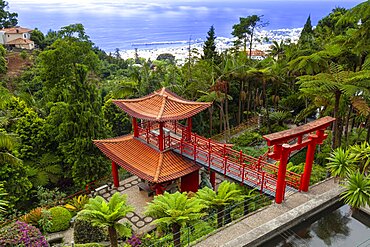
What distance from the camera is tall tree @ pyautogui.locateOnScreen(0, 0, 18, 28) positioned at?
6356 centimetres

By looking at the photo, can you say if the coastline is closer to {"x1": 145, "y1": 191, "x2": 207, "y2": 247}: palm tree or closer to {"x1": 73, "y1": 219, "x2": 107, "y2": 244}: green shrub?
{"x1": 73, "y1": 219, "x2": 107, "y2": 244}: green shrub

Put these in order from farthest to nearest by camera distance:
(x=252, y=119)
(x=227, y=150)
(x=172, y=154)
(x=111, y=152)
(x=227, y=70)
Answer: (x=252, y=119)
(x=227, y=70)
(x=111, y=152)
(x=172, y=154)
(x=227, y=150)

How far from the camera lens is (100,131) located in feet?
54.1

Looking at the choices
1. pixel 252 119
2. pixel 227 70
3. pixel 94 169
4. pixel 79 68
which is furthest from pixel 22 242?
pixel 252 119

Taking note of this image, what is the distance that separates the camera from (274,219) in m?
8.10

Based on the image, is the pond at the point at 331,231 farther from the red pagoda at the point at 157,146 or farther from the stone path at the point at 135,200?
the stone path at the point at 135,200

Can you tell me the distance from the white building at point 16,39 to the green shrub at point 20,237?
54475 mm

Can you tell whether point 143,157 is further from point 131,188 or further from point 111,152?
point 131,188

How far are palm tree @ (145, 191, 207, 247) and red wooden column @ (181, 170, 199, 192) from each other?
471 cm

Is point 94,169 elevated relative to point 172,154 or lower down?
lower down

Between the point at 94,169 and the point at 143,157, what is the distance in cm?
377

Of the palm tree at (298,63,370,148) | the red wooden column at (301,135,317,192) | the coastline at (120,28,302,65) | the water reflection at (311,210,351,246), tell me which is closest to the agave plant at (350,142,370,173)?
the red wooden column at (301,135,317,192)

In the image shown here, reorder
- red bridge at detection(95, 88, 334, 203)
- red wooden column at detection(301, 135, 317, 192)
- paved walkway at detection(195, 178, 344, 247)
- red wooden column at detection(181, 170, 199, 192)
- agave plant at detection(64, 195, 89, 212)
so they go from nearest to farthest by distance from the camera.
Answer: paved walkway at detection(195, 178, 344, 247) < red wooden column at detection(301, 135, 317, 192) < red bridge at detection(95, 88, 334, 203) < red wooden column at detection(181, 170, 199, 192) < agave plant at detection(64, 195, 89, 212)

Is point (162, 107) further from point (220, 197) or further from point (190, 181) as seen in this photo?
point (220, 197)
